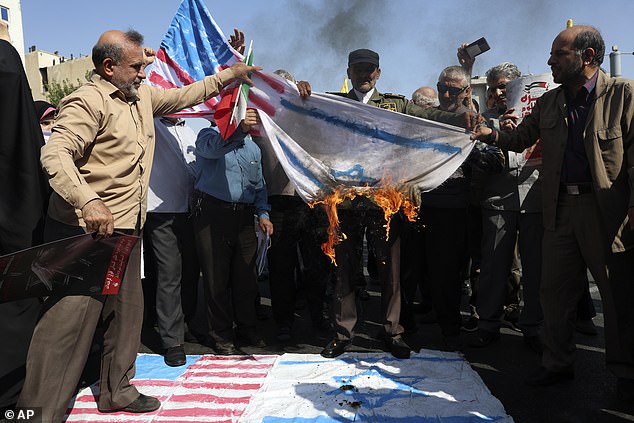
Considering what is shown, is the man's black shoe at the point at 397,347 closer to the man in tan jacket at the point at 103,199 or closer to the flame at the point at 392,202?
the flame at the point at 392,202

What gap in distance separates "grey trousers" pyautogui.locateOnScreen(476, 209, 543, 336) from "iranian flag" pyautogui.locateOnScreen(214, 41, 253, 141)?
7.09 ft

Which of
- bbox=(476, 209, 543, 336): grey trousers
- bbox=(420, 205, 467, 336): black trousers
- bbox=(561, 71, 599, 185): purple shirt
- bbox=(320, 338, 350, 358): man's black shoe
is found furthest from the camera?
bbox=(420, 205, 467, 336): black trousers

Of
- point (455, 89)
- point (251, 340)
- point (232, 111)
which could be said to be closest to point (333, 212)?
point (232, 111)

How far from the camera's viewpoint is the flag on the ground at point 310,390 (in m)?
3.03

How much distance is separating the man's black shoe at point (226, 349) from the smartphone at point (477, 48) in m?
3.11

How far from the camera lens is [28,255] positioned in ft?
8.24

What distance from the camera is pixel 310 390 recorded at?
3.37 metres

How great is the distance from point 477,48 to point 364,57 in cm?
95

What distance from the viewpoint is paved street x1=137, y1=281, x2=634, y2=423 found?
10.0ft

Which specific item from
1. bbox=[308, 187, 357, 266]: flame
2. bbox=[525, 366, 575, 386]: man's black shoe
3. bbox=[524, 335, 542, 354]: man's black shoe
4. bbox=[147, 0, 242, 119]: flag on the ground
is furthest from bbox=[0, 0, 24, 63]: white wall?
bbox=[525, 366, 575, 386]: man's black shoe

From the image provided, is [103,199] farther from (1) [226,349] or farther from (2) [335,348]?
(2) [335,348]

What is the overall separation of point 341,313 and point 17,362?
223 cm

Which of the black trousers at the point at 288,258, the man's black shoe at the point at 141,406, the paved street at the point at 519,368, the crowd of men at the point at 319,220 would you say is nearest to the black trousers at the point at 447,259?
the crowd of men at the point at 319,220

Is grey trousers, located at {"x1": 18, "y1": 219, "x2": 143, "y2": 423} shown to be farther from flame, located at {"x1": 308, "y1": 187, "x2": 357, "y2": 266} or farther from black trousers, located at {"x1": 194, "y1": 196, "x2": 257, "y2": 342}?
flame, located at {"x1": 308, "y1": 187, "x2": 357, "y2": 266}
